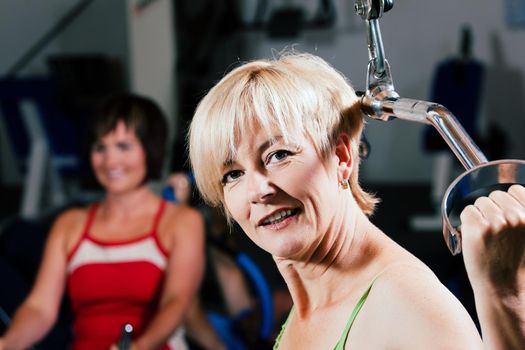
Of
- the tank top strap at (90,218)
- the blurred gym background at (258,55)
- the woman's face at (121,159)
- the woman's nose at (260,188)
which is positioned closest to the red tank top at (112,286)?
the tank top strap at (90,218)

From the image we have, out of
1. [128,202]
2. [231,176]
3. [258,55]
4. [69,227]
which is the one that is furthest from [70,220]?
[258,55]

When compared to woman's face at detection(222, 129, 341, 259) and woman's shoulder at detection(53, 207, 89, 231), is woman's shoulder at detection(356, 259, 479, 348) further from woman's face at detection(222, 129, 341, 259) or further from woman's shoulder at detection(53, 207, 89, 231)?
woman's shoulder at detection(53, 207, 89, 231)

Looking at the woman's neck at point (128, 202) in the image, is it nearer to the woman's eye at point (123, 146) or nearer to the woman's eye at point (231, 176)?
the woman's eye at point (123, 146)

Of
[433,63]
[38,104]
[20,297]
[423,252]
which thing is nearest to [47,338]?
[20,297]

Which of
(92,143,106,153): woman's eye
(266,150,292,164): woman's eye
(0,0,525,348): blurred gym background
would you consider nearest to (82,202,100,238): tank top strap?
(92,143,106,153): woman's eye

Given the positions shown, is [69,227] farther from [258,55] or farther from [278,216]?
[258,55]

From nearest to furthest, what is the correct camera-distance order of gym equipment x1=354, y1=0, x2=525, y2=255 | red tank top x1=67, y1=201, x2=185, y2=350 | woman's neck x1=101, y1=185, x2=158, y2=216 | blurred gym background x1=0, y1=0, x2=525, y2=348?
1. gym equipment x1=354, y1=0, x2=525, y2=255
2. red tank top x1=67, y1=201, x2=185, y2=350
3. woman's neck x1=101, y1=185, x2=158, y2=216
4. blurred gym background x1=0, y1=0, x2=525, y2=348

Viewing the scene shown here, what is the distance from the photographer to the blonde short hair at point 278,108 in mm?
701

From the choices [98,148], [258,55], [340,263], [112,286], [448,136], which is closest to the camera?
[448,136]

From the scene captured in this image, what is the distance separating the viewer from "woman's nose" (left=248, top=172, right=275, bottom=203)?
2.30 ft

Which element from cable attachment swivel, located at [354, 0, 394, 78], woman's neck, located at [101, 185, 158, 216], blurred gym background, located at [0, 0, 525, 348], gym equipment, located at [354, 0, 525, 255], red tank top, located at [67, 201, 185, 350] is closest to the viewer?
gym equipment, located at [354, 0, 525, 255]

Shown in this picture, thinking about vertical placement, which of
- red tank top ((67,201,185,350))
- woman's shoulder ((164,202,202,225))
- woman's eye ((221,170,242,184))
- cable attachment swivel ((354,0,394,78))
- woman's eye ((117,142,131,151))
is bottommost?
red tank top ((67,201,185,350))

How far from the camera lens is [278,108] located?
27.3 inches

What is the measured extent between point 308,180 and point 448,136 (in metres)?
0.19
